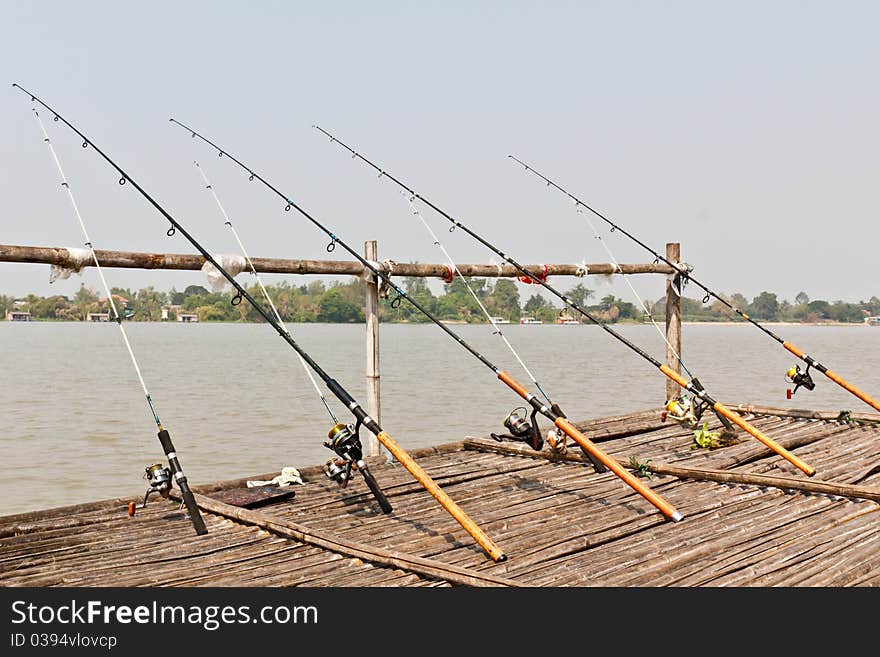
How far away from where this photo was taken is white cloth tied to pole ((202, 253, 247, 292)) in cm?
559

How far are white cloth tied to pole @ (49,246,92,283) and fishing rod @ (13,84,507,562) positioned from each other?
0.51 metres

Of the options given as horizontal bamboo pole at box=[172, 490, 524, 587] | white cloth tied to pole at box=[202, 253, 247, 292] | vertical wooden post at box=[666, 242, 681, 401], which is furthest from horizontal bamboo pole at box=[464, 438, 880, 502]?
vertical wooden post at box=[666, 242, 681, 401]

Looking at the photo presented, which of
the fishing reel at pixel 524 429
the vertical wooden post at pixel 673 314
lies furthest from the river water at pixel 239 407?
the fishing reel at pixel 524 429

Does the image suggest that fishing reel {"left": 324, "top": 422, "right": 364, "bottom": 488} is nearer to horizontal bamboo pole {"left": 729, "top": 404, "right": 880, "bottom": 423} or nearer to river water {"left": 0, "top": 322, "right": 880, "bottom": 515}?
horizontal bamboo pole {"left": 729, "top": 404, "right": 880, "bottom": 423}

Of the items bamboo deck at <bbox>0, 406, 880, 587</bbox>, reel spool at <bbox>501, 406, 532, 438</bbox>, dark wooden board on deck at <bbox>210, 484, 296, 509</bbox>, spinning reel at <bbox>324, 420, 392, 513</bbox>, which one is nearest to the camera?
bamboo deck at <bbox>0, 406, 880, 587</bbox>

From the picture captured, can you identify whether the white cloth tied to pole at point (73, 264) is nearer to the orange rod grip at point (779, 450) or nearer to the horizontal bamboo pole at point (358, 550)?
the horizontal bamboo pole at point (358, 550)

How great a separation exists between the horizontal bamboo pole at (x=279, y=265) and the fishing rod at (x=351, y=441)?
243 mm

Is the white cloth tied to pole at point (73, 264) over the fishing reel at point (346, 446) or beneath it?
over

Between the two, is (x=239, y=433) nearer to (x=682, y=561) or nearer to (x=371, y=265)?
(x=371, y=265)

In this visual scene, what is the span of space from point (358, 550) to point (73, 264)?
259cm

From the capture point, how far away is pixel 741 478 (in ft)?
17.6

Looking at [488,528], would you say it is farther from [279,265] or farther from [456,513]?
[279,265]

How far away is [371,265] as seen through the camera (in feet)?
20.8

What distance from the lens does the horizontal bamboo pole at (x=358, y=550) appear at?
11.6 ft
